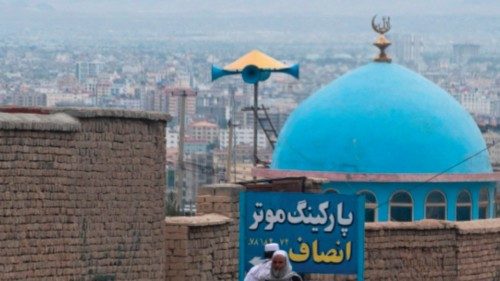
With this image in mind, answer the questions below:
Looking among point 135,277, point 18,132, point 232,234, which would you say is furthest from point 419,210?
point 18,132

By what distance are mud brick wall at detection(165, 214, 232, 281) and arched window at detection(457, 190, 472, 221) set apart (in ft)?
25.4

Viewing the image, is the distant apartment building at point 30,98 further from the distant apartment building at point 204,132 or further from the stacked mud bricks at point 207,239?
the stacked mud bricks at point 207,239

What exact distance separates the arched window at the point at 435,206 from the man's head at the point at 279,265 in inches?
443

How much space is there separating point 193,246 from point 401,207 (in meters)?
7.73

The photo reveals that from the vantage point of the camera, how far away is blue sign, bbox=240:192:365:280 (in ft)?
55.8

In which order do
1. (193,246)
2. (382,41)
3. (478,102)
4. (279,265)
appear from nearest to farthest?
(279,265)
(193,246)
(382,41)
(478,102)

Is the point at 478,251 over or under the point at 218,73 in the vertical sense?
under

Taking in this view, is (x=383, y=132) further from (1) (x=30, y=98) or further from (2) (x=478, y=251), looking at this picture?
(1) (x=30, y=98)

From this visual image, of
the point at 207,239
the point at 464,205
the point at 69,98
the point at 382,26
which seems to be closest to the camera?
the point at 207,239

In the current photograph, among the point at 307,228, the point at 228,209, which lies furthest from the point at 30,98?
the point at 307,228

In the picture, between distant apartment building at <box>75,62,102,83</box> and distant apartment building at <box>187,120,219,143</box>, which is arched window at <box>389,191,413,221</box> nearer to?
distant apartment building at <box>187,120,219,143</box>

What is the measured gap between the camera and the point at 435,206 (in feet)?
81.9

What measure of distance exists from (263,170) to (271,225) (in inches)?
331

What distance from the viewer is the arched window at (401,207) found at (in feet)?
81.3
